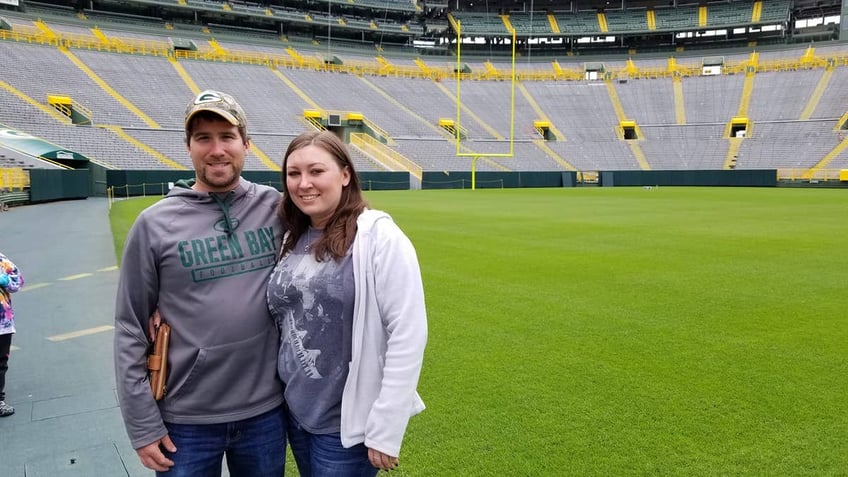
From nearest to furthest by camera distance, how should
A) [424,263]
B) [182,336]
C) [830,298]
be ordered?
[182,336]
[830,298]
[424,263]

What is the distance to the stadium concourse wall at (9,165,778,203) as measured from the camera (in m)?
29.0

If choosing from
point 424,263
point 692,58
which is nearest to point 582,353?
point 424,263

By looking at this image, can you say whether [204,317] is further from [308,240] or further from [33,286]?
[33,286]

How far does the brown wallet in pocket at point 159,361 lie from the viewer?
200 centimetres

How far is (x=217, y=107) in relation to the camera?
6.62ft

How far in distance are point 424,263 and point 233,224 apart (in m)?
7.48

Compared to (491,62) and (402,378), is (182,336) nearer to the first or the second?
(402,378)

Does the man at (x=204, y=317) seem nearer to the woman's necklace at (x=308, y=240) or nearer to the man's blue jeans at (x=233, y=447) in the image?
the man's blue jeans at (x=233, y=447)

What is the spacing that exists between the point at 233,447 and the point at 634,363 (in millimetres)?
3489

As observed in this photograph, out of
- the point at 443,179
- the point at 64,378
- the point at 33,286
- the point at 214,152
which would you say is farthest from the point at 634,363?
the point at 443,179

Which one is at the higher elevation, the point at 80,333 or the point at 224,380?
the point at 224,380

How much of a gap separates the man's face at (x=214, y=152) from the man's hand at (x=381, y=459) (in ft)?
3.48

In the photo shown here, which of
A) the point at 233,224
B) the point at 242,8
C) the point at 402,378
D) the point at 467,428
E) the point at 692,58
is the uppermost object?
the point at 242,8

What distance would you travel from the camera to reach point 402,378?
1878 millimetres
